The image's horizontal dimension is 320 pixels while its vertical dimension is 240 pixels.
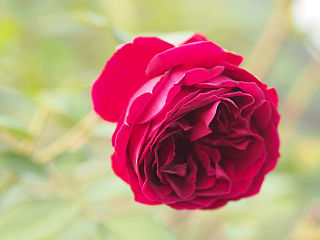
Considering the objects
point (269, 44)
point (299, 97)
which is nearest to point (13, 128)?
point (269, 44)

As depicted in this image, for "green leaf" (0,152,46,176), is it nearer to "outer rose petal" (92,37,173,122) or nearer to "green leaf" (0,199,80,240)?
"green leaf" (0,199,80,240)

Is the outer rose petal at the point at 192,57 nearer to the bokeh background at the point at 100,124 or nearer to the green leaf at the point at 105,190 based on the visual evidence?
the bokeh background at the point at 100,124

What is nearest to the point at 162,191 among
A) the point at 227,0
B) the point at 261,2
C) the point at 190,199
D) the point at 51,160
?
the point at 190,199

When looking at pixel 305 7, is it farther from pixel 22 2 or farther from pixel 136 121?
pixel 136 121

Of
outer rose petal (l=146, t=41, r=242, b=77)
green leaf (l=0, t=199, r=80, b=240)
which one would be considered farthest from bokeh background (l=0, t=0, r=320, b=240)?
outer rose petal (l=146, t=41, r=242, b=77)

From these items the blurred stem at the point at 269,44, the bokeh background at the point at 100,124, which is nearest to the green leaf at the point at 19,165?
the bokeh background at the point at 100,124
